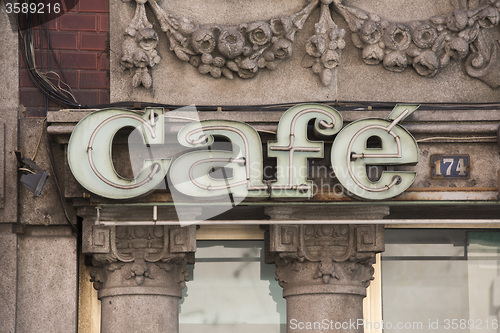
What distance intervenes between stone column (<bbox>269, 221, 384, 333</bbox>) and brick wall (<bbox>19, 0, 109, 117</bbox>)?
2.89 metres

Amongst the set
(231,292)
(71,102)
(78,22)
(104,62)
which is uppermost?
(78,22)

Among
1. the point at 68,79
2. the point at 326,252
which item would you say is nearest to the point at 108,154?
the point at 68,79

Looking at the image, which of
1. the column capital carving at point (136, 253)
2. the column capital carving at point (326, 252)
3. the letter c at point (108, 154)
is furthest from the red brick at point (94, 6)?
the column capital carving at point (326, 252)

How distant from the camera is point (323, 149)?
594 inches

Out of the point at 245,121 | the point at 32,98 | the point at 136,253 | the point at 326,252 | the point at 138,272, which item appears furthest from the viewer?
the point at 32,98

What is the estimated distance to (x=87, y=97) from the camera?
15.9 m

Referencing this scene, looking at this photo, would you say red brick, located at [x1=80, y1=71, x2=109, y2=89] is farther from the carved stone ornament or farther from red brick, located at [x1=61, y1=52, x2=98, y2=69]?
the carved stone ornament

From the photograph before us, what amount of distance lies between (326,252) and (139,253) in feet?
7.54

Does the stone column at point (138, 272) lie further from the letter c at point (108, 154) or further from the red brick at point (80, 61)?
the red brick at point (80, 61)

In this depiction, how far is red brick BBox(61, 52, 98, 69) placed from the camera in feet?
52.3

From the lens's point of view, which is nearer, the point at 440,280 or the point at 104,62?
the point at 104,62

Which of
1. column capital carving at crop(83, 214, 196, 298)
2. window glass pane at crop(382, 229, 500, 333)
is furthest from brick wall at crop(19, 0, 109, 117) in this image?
window glass pane at crop(382, 229, 500, 333)

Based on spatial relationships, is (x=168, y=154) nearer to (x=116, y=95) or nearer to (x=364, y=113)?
(x=116, y=95)

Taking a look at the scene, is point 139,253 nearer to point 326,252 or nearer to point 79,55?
point 326,252
